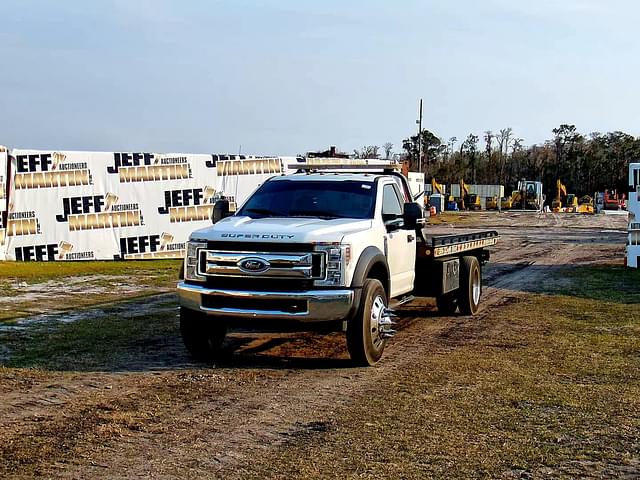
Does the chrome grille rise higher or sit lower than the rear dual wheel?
higher

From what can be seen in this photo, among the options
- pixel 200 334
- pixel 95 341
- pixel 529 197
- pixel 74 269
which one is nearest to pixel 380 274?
pixel 200 334

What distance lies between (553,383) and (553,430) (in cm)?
166

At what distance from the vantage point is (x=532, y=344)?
10.1 m

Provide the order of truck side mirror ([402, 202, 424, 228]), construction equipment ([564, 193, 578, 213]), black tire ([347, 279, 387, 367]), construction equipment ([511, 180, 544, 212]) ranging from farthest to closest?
construction equipment ([511, 180, 544, 212]), construction equipment ([564, 193, 578, 213]), truck side mirror ([402, 202, 424, 228]), black tire ([347, 279, 387, 367])

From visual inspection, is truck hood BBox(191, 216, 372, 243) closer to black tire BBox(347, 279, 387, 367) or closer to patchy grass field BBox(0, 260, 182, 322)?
black tire BBox(347, 279, 387, 367)

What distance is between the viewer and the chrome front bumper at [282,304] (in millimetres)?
8086

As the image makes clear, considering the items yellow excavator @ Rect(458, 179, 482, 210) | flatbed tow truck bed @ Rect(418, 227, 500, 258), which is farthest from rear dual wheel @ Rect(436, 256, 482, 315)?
yellow excavator @ Rect(458, 179, 482, 210)

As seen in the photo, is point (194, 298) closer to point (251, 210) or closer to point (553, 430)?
point (251, 210)

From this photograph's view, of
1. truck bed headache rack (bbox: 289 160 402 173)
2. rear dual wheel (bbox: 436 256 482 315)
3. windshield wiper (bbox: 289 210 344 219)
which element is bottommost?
rear dual wheel (bbox: 436 256 482 315)

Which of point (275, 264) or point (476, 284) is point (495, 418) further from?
point (476, 284)

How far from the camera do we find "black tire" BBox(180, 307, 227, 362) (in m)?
8.77

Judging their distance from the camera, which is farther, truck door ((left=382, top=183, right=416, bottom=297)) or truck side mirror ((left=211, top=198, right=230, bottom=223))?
truck side mirror ((left=211, top=198, right=230, bottom=223))

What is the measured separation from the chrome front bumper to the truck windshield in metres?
1.51

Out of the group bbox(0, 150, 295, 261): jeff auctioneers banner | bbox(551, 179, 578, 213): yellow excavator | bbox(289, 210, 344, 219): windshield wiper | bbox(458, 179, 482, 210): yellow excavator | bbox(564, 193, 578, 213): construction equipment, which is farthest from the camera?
bbox(458, 179, 482, 210): yellow excavator
